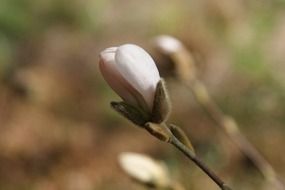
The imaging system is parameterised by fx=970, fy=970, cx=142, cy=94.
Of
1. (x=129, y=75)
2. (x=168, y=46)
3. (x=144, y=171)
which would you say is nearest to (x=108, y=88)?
(x=168, y=46)

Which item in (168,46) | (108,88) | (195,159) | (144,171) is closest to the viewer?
(195,159)

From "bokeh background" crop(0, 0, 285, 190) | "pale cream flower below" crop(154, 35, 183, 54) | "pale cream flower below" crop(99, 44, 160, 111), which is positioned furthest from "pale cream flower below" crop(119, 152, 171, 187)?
"bokeh background" crop(0, 0, 285, 190)

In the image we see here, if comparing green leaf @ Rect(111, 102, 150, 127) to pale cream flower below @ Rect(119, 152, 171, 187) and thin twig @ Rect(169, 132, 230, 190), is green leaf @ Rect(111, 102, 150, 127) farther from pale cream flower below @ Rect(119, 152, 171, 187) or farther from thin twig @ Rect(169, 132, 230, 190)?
pale cream flower below @ Rect(119, 152, 171, 187)

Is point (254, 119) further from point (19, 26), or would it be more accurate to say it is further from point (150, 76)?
point (150, 76)

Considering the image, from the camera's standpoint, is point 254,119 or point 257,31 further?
point 257,31

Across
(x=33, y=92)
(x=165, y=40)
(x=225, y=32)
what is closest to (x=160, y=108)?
(x=165, y=40)

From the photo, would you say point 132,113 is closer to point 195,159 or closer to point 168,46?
point 195,159
